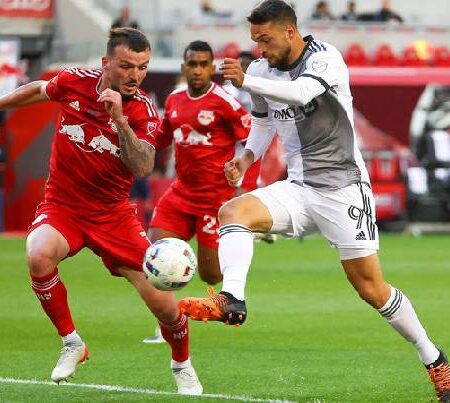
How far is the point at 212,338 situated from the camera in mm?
11656

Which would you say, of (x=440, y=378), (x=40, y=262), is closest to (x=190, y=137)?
(x=40, y=262)

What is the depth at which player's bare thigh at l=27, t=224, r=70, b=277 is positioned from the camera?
8.12 m

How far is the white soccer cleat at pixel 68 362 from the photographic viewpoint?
8.11 meters

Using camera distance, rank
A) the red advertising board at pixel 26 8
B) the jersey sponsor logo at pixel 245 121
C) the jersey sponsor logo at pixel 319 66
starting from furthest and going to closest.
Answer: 1. the red advertising board at pixel 26 8
2. the jersey sponsor logo at pixel 245 121
3. the jersey sponsor logo at pixel 319 66

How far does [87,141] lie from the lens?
838 cm

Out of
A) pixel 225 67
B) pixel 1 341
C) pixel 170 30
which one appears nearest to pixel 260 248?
pixel 170 30

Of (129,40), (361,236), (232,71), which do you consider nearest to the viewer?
(232,71)

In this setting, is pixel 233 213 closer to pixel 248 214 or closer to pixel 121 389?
pixel 248 214

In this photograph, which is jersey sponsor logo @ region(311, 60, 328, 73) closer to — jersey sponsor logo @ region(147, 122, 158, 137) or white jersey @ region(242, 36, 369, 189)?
white jersey @ region(242, 36, 369, 189)

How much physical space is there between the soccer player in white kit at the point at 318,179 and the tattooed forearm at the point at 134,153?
1.76 feet

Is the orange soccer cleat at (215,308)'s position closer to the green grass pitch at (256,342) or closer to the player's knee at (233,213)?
the player's knee at (233,213)

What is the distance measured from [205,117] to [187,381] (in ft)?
13.1

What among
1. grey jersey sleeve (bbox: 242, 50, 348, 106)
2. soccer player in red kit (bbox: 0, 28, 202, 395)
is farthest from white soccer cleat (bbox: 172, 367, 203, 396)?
grey jersey sleeve (bbox: 242, 50, 348, 106)

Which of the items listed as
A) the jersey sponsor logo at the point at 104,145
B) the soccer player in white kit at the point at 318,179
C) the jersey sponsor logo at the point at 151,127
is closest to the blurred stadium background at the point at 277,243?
the soccer player in white kit at the point at 318,179
